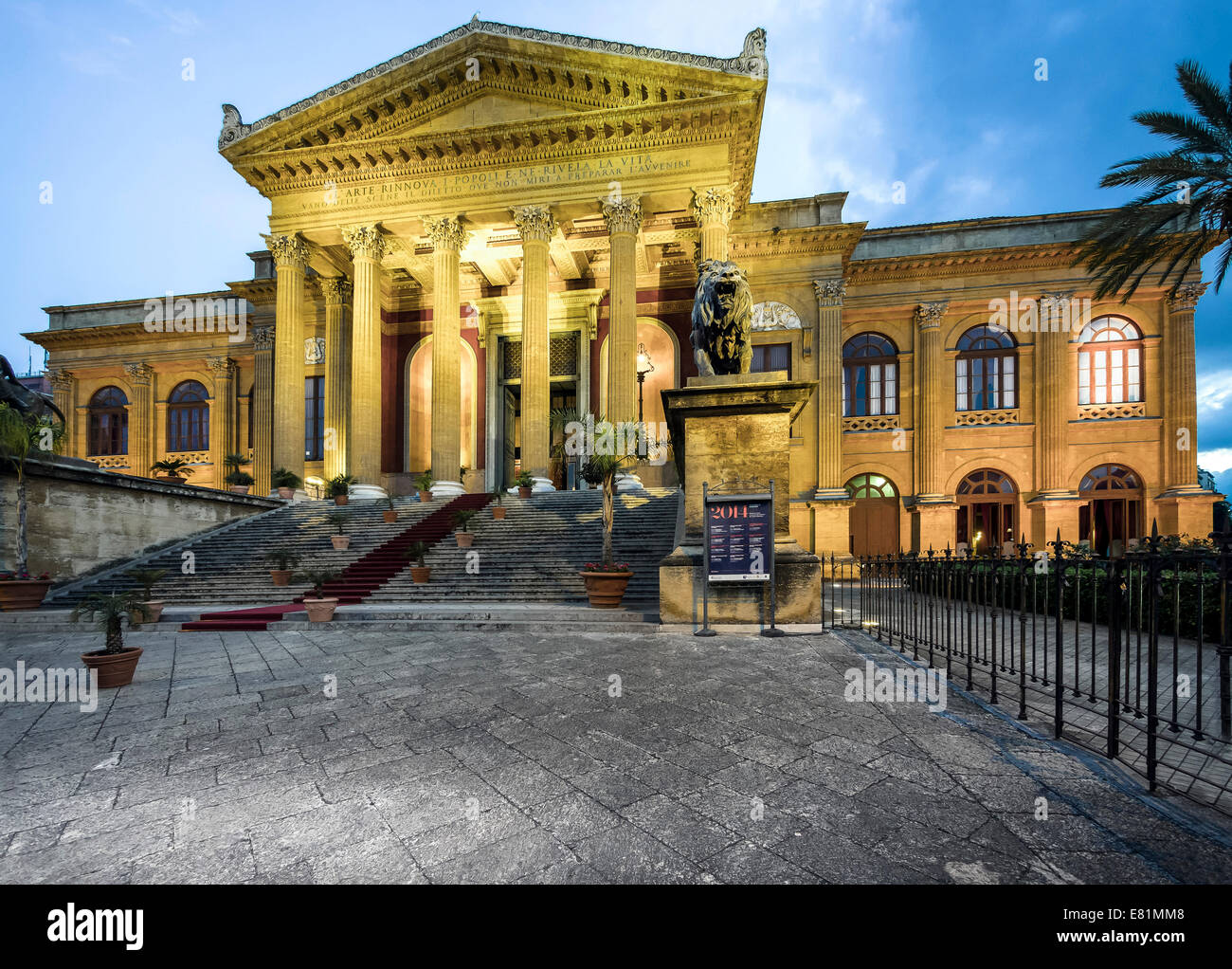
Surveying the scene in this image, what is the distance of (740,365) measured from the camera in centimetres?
832

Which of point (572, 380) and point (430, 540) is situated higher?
point (572, 380)

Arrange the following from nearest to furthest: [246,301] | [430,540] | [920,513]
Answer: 1. [430,540]
2. [920,513]
3. [246,301]

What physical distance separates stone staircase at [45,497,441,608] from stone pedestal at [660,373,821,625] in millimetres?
8410

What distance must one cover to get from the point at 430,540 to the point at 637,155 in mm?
14474

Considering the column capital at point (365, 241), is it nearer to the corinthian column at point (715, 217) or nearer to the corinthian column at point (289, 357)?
the corinthian column at point (289, 357)

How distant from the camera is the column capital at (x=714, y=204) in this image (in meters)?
17.5

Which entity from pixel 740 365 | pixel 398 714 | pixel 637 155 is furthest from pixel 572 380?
pixel 398 714

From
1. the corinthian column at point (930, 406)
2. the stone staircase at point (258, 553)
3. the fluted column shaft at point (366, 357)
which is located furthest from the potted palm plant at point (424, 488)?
the corinthian column at point (930, 406)

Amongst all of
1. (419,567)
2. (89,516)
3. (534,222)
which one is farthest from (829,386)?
(89,516)

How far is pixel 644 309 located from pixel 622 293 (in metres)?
5.48

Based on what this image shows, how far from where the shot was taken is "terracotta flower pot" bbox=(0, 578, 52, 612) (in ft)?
33.5

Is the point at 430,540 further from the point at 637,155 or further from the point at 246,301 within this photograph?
the point at 246,301

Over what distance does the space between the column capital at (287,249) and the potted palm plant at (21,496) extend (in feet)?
34.6
